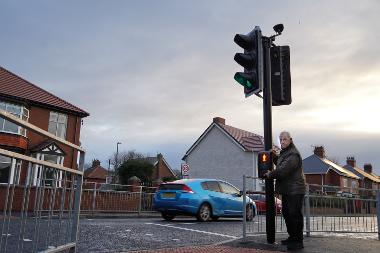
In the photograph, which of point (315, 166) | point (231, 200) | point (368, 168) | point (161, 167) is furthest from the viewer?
point (368, 168)

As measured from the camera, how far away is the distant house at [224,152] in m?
42.7

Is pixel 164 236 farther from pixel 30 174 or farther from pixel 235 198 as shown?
pixel 235 198

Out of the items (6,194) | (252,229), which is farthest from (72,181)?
(252,229)

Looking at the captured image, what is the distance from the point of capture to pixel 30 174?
376 cm

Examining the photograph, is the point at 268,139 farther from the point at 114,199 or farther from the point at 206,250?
the point at 114,199

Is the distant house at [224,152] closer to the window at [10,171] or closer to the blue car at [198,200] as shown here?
the blue car at [198,200]

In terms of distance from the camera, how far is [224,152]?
1761 inches

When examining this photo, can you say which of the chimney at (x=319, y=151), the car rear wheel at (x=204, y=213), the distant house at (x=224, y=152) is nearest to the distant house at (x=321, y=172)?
the chimney at (x=319, y=151)

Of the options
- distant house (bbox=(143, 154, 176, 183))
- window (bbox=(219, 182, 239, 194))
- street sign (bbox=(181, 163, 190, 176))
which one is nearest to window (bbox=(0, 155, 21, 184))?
window (bbox=(219, 182, 239, 194))

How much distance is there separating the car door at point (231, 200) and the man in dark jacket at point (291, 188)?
6901 mm

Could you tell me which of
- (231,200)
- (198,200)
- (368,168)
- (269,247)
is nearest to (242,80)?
(269,247)

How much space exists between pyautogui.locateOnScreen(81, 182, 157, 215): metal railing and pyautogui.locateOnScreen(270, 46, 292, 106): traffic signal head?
10.5 meters

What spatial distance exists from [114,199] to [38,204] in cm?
1387

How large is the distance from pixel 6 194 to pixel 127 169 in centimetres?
4878
